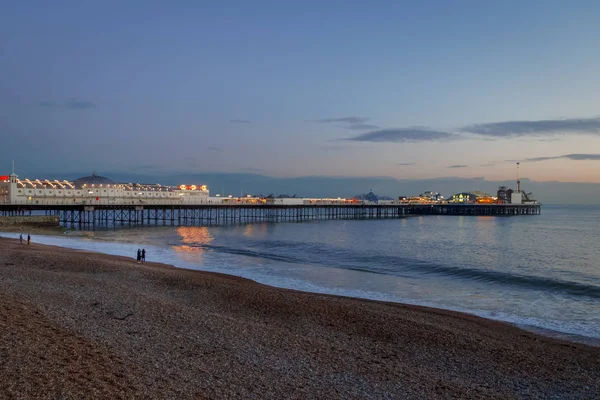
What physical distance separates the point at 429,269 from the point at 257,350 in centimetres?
1955

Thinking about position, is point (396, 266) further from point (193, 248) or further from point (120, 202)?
point (120, 202)

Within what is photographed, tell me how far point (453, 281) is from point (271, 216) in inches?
2370

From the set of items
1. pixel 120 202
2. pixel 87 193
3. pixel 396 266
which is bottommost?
pixel 396 266

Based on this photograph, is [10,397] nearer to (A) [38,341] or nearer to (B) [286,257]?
(A) [38,341]

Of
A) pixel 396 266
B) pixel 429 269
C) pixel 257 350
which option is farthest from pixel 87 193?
pixel 257 350

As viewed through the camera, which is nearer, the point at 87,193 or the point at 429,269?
the point at 429,269

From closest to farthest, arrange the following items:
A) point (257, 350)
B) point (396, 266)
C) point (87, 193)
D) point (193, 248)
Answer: point (257, 350), point (396, 266), point (193, 248), point (87, 193)

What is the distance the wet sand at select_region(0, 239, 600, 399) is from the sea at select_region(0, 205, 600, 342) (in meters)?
3.55

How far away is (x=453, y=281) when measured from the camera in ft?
73.1

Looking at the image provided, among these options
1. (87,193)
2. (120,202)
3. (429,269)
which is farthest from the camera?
(87,193)

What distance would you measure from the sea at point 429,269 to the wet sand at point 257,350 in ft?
11.6

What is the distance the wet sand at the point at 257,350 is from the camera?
637cm

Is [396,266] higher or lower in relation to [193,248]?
lower

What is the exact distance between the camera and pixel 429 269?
26.1 meters
